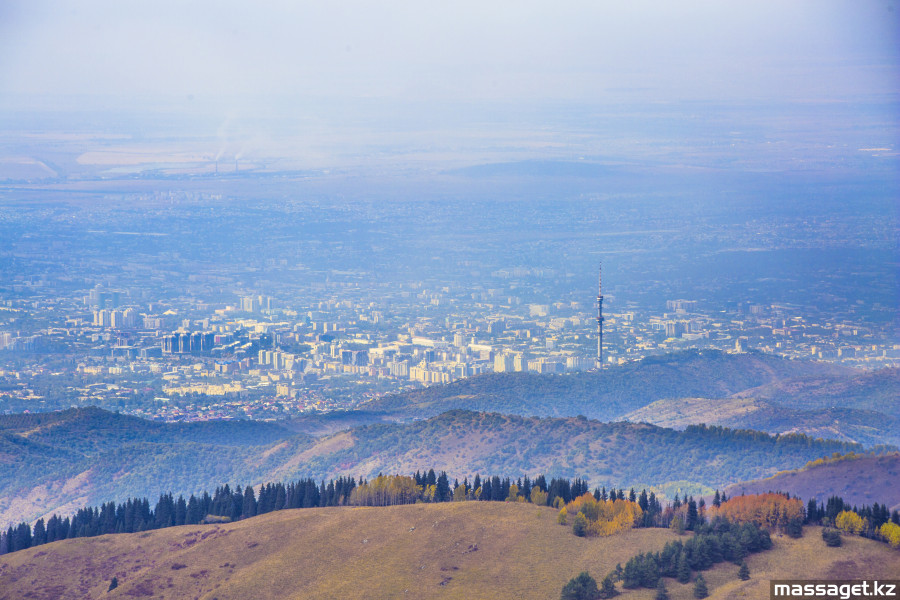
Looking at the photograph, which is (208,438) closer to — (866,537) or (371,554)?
(371,554)

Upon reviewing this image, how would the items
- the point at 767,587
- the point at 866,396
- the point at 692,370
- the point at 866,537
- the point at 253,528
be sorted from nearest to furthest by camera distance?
the point at 767,587 < the point at 866,537 < the point at 253,528 < the point at 866,396 < the point at 692,370

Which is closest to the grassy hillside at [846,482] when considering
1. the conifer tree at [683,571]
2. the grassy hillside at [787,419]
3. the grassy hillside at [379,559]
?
the grassy hillside at [379,559]

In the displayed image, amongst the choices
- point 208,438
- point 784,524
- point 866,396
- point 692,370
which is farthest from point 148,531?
point 692,370

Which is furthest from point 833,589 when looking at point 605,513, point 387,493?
point 387,493

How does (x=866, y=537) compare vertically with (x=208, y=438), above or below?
above

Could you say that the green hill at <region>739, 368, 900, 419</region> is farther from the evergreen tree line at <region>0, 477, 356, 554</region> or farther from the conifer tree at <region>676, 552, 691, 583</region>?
the conifer tree at <region>676, 552, 691, 583</region>

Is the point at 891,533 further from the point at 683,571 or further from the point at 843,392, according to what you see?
the point at 843,392
